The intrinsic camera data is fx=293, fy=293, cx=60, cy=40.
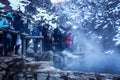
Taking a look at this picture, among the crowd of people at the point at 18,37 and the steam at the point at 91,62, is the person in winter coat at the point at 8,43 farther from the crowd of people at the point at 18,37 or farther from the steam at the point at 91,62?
the steam at the point at 91,62

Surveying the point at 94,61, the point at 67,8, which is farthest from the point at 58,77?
the point at 67,8

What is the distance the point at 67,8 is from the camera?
108ft

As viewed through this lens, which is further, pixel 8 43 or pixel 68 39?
pixel 68 39

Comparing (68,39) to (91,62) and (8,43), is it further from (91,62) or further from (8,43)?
(8,43)

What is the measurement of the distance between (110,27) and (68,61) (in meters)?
20.6

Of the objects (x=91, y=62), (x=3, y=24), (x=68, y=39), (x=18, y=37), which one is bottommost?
(x=91, y=62)

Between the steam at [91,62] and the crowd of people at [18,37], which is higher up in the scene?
the crowd of people at [18,37]

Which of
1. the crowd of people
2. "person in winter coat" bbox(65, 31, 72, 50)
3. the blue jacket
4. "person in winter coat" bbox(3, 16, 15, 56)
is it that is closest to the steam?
"person in winter coat" bbox(65, 31, 72, 50)

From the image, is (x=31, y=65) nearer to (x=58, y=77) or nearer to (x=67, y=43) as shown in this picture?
(x=58, y=77)

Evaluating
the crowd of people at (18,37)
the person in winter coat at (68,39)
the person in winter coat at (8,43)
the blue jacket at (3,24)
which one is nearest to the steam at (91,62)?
the person in winter coat at (68,39)

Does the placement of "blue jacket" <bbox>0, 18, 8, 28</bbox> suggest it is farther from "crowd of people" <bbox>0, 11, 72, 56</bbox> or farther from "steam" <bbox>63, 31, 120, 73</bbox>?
"steam" <bbox>63, 31, 120, 73</bbox>

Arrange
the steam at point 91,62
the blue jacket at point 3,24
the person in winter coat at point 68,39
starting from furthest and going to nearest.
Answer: the steam at point 91,62 < the person in winter coat at point 68,39 < the blue jacket at point 3,24

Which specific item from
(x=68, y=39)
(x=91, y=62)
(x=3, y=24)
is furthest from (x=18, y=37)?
(x=91, y=62)

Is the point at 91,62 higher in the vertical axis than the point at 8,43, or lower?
lower
